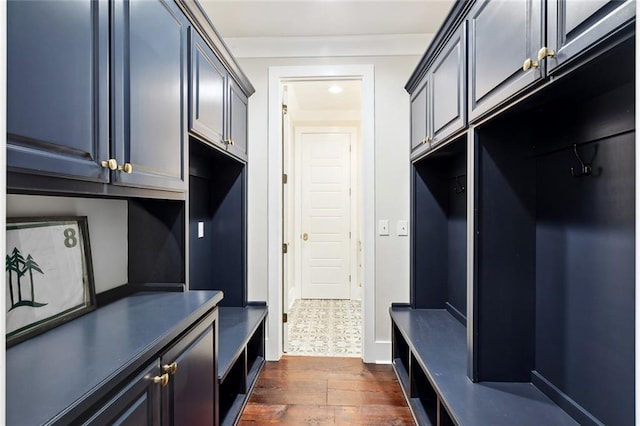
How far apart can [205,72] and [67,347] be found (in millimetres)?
1452

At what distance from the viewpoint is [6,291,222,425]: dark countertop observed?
75 centimetres

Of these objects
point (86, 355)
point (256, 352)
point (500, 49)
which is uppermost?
point (500, 49)

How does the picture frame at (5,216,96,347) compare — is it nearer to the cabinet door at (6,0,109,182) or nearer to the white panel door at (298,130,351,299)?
the cabinet door at (6,0,109,182)

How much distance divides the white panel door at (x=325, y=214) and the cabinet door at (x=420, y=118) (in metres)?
2.16

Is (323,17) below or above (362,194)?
above

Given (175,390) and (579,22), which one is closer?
(579,22)

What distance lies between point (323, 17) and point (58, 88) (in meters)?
2.10

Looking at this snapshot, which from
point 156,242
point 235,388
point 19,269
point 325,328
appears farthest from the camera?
point 325,328

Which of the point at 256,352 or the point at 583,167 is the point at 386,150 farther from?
the point at 256,352

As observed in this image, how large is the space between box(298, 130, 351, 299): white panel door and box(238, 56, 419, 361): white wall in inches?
77.6

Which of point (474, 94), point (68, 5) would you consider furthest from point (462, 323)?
point (68, 5)

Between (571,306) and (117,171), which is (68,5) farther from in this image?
(571,306)

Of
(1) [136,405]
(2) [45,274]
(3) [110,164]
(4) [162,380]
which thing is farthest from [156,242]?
(1) [136,405]

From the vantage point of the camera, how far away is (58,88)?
0.95 m
